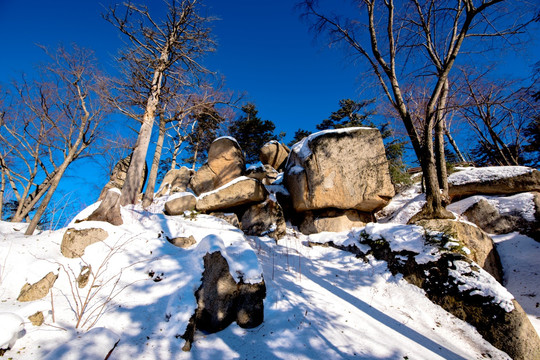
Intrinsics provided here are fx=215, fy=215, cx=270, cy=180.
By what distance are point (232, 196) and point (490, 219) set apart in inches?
318

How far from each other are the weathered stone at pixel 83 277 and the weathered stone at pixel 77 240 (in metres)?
0.36

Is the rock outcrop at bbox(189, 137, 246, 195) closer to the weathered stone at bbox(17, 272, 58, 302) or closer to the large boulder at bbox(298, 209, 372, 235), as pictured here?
the large boulder at bbox(298, 209, 372, 235)

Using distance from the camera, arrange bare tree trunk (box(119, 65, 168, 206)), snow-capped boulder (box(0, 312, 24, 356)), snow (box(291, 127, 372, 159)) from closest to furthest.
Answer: snow-capped boulder (box(0, 312, 24, 356))
bare tree trunk (box(119, 65, 168, 206))
snow (box(291, 127, 372, 159))

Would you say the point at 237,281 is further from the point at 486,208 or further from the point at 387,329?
the point at 486,208

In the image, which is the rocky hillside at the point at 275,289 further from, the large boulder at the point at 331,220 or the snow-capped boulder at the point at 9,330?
the large boulder at the point at 331,220

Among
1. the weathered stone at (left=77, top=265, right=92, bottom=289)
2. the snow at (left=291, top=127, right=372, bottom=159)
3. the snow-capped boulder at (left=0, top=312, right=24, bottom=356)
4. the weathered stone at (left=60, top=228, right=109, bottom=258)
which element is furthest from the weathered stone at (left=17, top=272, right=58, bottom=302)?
the snow at (left=291, top=127, right=372, bottom=159)

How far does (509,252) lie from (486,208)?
5.56ft

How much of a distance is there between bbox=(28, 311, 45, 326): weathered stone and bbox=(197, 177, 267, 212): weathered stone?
5.69m

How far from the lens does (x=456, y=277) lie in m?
3.95

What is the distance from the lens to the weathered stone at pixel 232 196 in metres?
7.90

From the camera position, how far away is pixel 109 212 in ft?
14.0

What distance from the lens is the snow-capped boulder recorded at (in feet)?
5.86

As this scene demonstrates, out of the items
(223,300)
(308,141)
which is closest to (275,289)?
(223,300)

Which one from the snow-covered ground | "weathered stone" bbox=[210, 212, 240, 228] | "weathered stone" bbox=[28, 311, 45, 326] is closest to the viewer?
"weathered stone" bbox=[28, 311, 45, 326]
